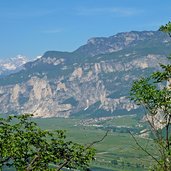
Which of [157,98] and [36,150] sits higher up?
[157,98]

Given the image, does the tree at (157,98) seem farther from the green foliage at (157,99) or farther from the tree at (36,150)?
the tree at (36,150)

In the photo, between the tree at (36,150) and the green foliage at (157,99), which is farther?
the green foliage at (157,99)

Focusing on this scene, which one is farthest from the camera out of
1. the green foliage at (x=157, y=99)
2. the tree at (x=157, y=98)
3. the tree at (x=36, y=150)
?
the tree at (x=157, y=98)

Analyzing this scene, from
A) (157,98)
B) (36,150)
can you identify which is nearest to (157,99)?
(157,98)

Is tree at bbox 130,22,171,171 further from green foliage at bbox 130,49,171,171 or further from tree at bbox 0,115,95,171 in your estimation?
tree at bbox 0,115,95,171

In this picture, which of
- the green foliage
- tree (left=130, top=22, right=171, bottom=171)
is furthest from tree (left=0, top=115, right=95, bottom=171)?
the green foliage

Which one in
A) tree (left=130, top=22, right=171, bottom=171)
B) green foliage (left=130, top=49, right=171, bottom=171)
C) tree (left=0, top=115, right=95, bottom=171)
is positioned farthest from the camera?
tree (left=130, top=22, right=171, bottom=171)

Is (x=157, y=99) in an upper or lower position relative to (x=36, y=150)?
upper

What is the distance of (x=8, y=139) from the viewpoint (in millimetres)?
30188

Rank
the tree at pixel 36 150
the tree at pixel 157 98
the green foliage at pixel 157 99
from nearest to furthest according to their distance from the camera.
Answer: the tree at pixel 36 150 → the green foliage at pixel 157 99 → the tree at pixel 157 98

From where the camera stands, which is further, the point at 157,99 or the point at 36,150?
the point at 157,99

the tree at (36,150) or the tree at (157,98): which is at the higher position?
the tree at (157,98)

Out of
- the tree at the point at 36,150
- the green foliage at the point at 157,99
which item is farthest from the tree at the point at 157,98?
the tree at the point at 36,150

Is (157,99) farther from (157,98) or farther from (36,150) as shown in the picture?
(36,150)
